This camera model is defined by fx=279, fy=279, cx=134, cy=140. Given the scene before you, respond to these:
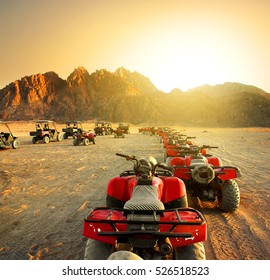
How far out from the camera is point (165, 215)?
2.59 m

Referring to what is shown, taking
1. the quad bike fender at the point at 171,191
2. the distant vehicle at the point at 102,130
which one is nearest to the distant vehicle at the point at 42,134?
the distant vehicle at the point at 102,130

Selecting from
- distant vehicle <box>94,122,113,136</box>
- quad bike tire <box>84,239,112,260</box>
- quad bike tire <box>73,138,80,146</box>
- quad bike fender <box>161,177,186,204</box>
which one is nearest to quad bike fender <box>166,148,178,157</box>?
quad bike fender <box>161,177,186,204</box>

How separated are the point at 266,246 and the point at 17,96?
43575 millimetres

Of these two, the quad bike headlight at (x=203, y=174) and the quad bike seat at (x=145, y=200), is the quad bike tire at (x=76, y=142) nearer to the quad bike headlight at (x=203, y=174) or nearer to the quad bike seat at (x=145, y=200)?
the quad bike headlight at (x=203, y=174)

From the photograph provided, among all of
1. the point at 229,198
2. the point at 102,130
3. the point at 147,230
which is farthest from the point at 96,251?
the point at 102,130

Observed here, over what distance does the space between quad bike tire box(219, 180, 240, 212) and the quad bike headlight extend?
61cm

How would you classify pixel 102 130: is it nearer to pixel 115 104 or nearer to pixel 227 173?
pixel 227 173

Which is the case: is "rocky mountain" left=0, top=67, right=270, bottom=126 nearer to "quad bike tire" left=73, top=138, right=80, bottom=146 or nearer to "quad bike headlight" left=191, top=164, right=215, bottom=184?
"quad bike tire" left=73, top=138, right=80, bottom=146

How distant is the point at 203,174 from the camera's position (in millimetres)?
4625

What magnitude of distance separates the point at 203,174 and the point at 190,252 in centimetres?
226

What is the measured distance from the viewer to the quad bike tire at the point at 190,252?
2.48 m
